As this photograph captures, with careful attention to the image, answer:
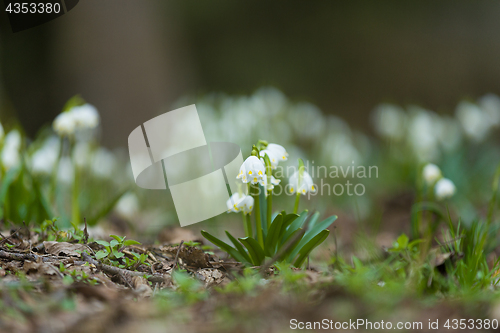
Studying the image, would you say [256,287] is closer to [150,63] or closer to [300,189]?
[300,189]

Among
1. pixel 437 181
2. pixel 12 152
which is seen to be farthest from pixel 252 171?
pixel 12 152

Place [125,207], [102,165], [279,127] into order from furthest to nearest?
[279,127] < [102,165] < [125,207]

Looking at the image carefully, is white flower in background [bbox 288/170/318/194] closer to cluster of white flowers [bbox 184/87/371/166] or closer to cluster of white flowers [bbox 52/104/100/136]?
cluster of white flowers [bbox 52/104/100/136]

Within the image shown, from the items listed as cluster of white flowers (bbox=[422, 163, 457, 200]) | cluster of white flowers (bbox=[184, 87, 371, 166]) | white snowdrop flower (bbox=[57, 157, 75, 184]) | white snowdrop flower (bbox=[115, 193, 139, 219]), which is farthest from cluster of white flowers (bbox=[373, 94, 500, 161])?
white snowdrop flower (bbox=[57, 157, 75, 184])

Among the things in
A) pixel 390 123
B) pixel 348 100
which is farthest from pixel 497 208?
pixel 348 100

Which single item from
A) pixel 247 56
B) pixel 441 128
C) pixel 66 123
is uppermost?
pixel 247 56

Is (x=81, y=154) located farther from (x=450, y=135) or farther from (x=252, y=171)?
(x=450, y=135)
